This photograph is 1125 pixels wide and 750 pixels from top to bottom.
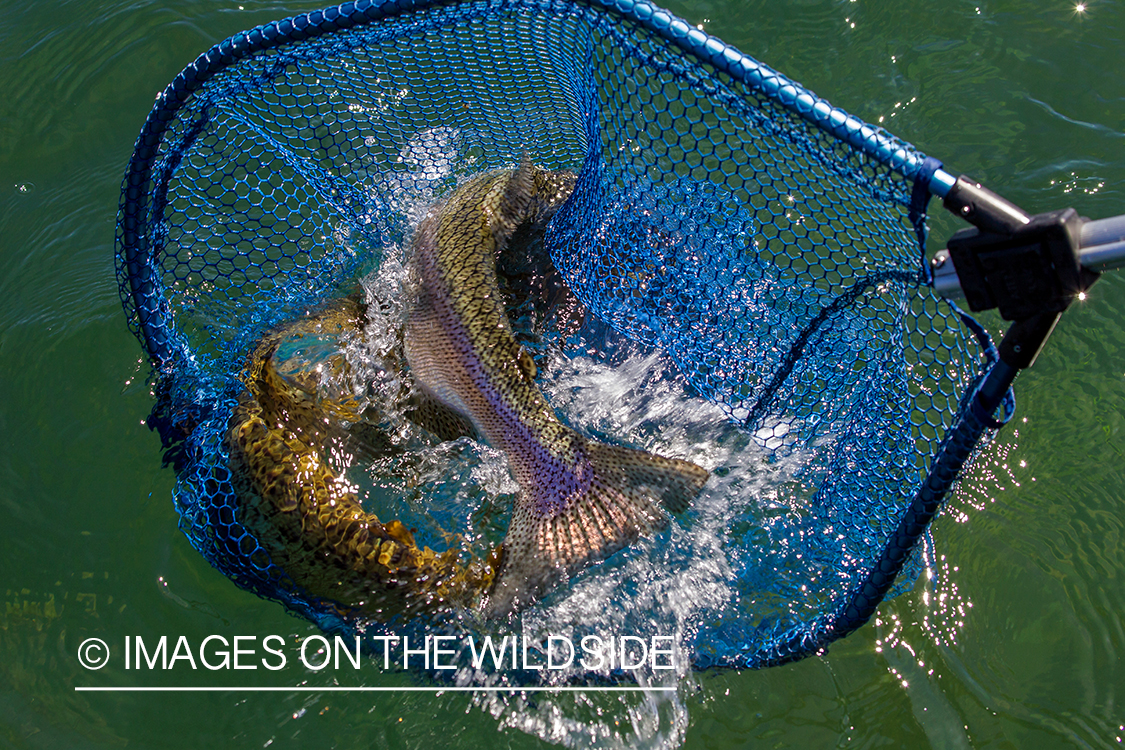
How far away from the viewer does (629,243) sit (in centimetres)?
373

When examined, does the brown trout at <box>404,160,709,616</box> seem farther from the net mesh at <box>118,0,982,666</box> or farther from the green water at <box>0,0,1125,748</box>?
the green water at <box>0,0,1125,748</box>

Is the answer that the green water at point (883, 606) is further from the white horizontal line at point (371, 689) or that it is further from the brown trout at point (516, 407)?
the brown trout at point (516, 407)

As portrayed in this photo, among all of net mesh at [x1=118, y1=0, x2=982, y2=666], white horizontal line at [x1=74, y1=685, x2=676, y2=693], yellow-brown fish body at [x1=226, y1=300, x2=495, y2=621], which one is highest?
net mesh at [x1=118, y1=0, x2=982, y2=666]

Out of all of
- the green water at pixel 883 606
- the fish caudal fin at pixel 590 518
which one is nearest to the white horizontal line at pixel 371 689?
the green water at pixel 883 606

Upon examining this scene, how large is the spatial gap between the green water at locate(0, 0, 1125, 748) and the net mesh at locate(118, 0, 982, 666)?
0.42 metres

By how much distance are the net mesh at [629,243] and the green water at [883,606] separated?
0.42m

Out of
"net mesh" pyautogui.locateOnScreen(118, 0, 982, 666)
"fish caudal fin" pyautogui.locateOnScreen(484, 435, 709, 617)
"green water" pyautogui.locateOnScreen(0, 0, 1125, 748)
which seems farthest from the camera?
"green water" pyautogui.locateOnScreen(0, 0, 1125, 748)

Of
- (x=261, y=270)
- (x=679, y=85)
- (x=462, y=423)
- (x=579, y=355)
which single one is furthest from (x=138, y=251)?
(x=679, y=85)

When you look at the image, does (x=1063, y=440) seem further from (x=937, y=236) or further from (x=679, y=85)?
(x=679, y=85)

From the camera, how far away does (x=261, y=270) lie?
13.0 ft

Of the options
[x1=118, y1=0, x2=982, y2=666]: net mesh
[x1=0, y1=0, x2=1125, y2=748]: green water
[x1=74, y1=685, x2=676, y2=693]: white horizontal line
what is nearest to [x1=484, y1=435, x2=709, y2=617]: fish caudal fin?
[x1=74, y1=685, x2=676, y2=693]: white horizontal line

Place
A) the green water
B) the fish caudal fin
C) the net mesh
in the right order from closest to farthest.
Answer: the net mesh, the fish caudal fin, the green water

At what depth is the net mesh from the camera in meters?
2.76

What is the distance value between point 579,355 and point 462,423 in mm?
755
